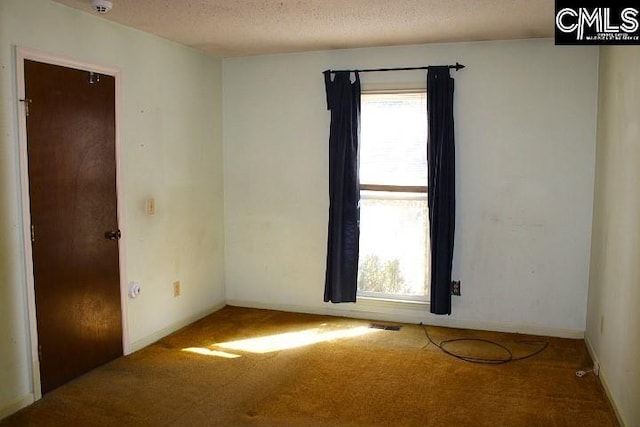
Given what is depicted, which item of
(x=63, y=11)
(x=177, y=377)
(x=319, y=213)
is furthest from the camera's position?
(x=319, y=213)

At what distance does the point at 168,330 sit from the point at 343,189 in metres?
1.84

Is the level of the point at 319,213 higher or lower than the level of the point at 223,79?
lower

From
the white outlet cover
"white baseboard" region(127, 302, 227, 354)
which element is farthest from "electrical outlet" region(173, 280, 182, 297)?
the white outlet cover

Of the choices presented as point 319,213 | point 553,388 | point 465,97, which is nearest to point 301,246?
point 319,213

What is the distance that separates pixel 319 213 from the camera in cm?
496

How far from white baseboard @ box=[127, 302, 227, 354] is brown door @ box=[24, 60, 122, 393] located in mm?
189

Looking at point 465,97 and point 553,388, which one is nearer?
point 553,388

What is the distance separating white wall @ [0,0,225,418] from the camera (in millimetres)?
3053

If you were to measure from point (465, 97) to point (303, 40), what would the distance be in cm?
138

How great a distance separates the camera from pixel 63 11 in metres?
3.35

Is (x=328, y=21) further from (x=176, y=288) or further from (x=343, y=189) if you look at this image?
(x=176, y=288)

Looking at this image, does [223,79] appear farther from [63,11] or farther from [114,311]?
[114,311]

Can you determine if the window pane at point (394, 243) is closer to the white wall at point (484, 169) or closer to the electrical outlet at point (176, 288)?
the white wall at point (484, 169)

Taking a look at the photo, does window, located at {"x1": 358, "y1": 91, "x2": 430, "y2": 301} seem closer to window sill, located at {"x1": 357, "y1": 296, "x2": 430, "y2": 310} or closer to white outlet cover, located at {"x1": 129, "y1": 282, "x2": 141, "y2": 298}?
window sill, located at {"x1": 357, "y1": 296, "x2": 430, "y2": 310}
